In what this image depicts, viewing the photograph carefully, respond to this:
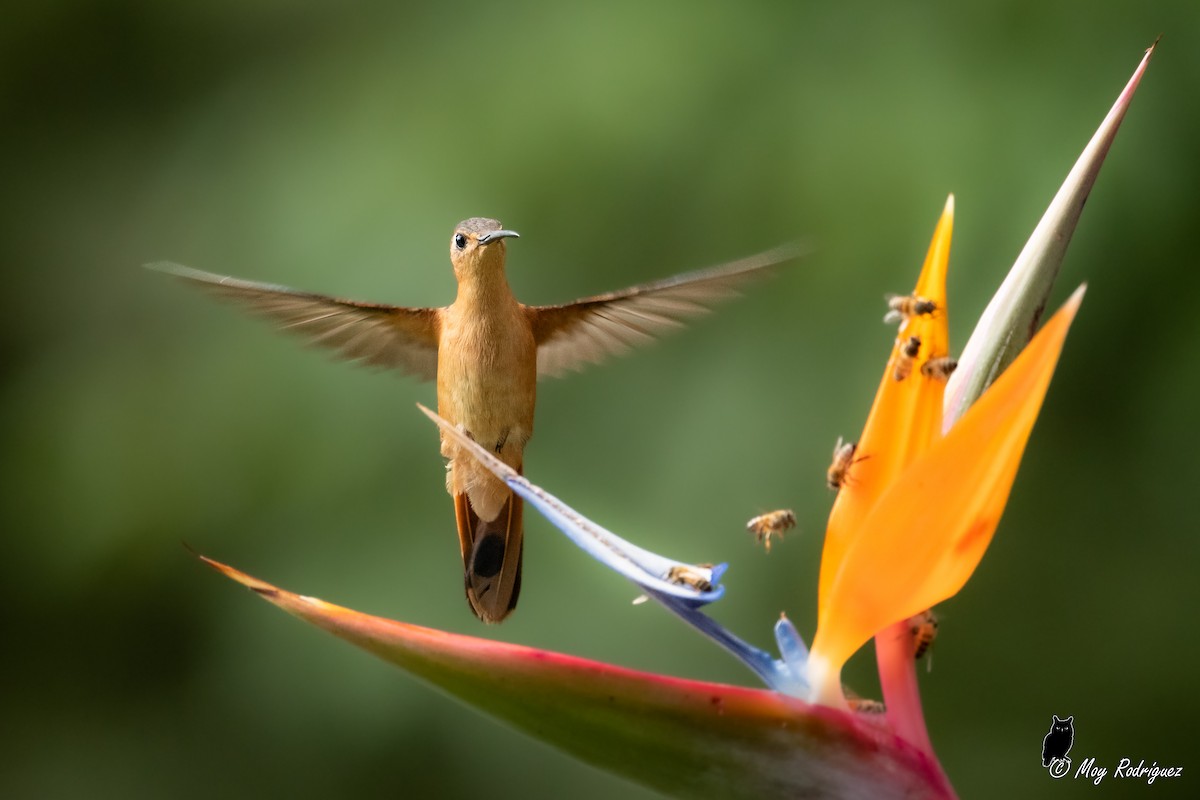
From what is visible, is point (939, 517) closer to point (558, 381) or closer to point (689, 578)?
point (689, 578)

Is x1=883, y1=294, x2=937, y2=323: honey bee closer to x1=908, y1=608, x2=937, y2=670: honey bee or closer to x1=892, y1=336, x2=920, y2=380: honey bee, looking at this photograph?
x1=892, y1=336, x2=920, y2=380: honey bee

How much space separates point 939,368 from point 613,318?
53 centimetres

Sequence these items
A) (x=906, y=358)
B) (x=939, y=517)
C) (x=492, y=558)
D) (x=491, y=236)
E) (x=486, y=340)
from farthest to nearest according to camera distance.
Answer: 1. (x=492, y=558)
2. (x=486, y=340)
3. (x=491, y=236)
4. (x=906, y=358)
5. (x=939, y=517)

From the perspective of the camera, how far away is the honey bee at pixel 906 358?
2.43 feet

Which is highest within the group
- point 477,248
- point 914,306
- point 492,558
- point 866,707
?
point 477,248

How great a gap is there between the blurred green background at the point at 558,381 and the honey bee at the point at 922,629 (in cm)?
80

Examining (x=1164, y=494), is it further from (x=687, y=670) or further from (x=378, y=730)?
(x=378, y=730)

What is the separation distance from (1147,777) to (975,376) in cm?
117

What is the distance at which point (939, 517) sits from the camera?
0.63 metres

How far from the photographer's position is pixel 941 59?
1637mm

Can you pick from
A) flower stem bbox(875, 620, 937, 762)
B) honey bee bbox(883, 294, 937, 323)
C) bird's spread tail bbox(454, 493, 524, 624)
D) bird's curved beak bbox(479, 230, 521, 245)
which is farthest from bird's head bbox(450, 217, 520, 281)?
flower stem bbox(875, 620, 937, 762)

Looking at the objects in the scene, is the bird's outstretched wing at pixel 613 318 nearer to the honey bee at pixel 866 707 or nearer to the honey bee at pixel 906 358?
the honey bee at pixel 906 358

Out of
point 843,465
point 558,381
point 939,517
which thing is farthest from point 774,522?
point 558,381

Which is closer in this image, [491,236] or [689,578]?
[689,578]
